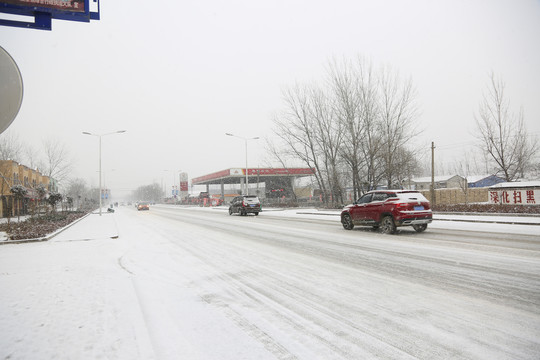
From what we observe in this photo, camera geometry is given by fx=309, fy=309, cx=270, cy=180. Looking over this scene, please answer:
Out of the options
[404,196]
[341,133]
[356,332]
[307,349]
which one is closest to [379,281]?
[356,332]

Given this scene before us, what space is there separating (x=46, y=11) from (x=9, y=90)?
9.08 ft

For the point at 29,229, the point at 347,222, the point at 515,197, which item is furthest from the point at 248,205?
the point at 515,197

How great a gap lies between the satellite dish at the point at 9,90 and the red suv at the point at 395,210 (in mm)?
11196

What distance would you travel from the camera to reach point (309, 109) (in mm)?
36531

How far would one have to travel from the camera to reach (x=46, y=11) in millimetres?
4848

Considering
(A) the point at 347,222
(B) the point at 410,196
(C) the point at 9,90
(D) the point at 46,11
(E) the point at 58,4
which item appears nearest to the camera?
(C) the point at 9,90

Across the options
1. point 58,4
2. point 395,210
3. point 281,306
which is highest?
point 58,4

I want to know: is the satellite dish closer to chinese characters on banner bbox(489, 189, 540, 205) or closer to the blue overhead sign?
the blue overhead sign

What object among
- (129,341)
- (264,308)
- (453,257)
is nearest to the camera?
(129,341)

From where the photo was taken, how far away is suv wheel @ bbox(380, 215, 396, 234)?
460 inches

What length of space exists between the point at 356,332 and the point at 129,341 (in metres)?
2.40

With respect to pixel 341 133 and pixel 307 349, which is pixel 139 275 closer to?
pixel 307 349

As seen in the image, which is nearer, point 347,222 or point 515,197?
point 347,222

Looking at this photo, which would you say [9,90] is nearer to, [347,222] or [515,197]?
[347,222]
